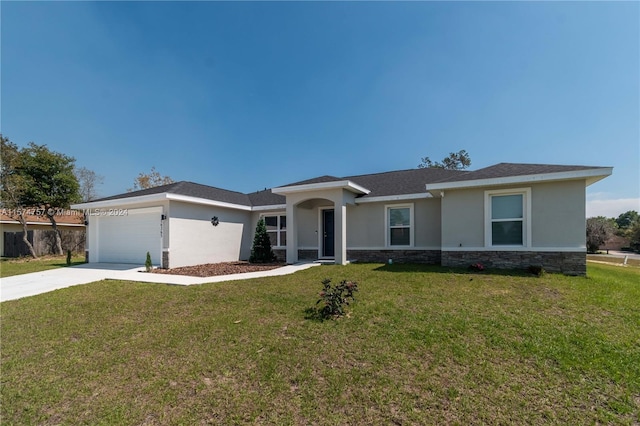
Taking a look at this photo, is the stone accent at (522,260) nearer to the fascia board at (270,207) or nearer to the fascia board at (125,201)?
the fascia board at (270,207)

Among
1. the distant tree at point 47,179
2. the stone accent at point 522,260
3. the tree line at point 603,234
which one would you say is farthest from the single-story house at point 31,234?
the tree line at point 603,234

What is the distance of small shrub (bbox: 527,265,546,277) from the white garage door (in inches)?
526

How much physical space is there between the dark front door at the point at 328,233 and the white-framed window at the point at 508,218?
6525 mm

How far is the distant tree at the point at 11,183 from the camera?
671 inches

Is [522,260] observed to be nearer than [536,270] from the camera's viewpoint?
No

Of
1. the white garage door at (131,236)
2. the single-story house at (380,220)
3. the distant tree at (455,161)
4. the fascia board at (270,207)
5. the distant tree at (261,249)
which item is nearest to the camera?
the single-story house at (380,220)

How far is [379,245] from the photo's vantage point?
12141 millimetres

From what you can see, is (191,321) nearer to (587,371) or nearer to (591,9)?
(587,371)

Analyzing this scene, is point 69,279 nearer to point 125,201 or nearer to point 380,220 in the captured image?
point 125,201

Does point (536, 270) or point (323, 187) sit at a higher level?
point (323, 187)

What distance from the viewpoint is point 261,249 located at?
43.2 ft

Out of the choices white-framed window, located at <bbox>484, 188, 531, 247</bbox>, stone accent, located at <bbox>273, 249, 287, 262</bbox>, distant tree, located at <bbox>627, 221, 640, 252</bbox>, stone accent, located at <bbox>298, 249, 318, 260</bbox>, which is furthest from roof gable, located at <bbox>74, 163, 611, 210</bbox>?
distant tree, located at <bbox>627, 221, 640, 252</bbox>

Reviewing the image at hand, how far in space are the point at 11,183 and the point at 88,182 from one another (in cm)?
1344

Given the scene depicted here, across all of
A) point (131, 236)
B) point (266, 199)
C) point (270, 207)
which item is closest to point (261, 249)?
point (270, 207)
